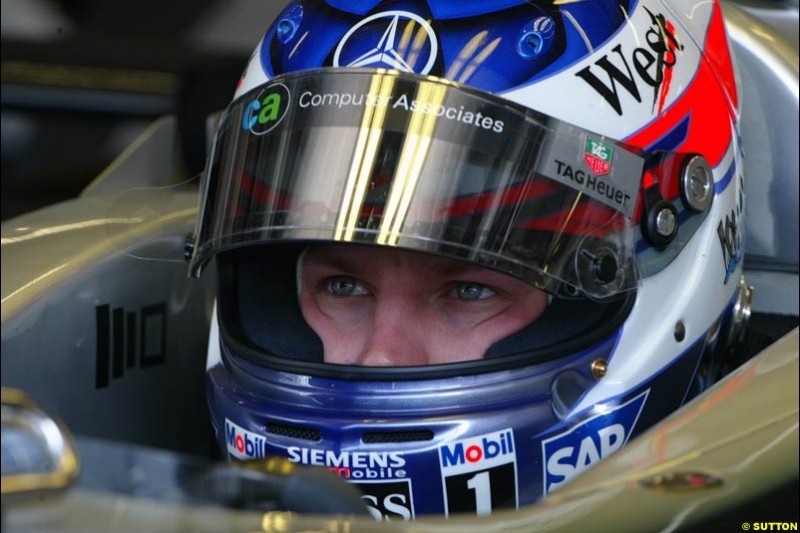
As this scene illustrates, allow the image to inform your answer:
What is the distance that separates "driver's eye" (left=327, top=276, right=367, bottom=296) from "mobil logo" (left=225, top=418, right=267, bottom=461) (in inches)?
7.4

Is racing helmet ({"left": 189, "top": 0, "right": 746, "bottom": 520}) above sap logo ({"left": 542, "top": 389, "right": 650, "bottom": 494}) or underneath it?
above

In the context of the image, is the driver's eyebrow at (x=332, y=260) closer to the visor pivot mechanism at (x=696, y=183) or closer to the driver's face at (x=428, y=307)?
the driver's face at (x=428, y=307)

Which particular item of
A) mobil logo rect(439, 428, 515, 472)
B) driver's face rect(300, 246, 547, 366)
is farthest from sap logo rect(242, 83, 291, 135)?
mobil logo rect(439, 428, 515, 472)

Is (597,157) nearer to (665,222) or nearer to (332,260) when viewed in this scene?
(665,222)

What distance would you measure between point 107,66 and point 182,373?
328 centimetres

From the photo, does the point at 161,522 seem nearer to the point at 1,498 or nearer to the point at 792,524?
the point at 1,498

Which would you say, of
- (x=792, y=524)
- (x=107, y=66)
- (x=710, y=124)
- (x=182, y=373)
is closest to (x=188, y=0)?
(x=107, y=66)

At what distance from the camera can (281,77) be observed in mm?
1299

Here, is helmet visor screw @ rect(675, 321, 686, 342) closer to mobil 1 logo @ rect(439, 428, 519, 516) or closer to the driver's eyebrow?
mobil 1 logo @ rect(439, 428, 519, 516)

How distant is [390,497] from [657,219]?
15.2 inches

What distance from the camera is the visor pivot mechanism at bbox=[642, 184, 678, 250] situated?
126cm

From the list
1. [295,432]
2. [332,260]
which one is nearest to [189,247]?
[332,260]

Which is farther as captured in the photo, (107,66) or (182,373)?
(107,66)

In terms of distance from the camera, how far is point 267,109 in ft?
4.27
